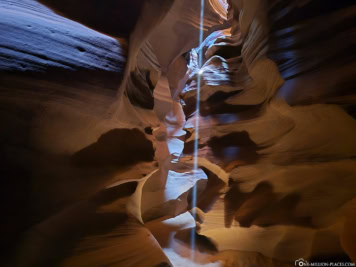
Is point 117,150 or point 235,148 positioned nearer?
point 117,150

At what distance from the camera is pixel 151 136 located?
2521 millimetres

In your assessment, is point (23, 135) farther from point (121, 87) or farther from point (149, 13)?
point (149, 13)

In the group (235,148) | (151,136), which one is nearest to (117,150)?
(151,136)

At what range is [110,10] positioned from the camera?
2.01m

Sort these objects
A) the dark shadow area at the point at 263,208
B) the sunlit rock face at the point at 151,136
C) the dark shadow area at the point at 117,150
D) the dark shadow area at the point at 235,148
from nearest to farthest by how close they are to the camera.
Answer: the sunlit rock face at the point at 151,136 < the dark shadow area at the point at 117,150 < the dark shadow area at the point at 263,208 < the dark shadow area at the point at 235,148

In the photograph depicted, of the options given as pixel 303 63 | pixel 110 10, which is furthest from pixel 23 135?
pixel 303 63

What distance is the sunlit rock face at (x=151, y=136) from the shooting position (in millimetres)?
1482

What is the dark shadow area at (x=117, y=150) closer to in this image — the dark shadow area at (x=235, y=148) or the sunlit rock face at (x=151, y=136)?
the sunlit rock face at (x=151, y=136)

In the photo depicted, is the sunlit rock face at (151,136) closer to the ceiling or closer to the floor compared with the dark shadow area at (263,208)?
closer to the ceiling

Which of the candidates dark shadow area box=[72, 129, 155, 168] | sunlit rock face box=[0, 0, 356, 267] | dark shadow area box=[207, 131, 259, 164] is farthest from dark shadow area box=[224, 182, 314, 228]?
dark shadow area box=[72, 129, 155, 168]

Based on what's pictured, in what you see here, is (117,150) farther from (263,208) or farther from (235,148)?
(263,208)

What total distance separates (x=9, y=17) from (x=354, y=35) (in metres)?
2.61

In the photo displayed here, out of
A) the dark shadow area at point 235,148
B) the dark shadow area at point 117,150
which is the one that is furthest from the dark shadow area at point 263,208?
the dark shadow area at point 117,150

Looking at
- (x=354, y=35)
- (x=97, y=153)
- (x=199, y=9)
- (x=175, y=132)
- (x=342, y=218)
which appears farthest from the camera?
(x=175, y=132)
